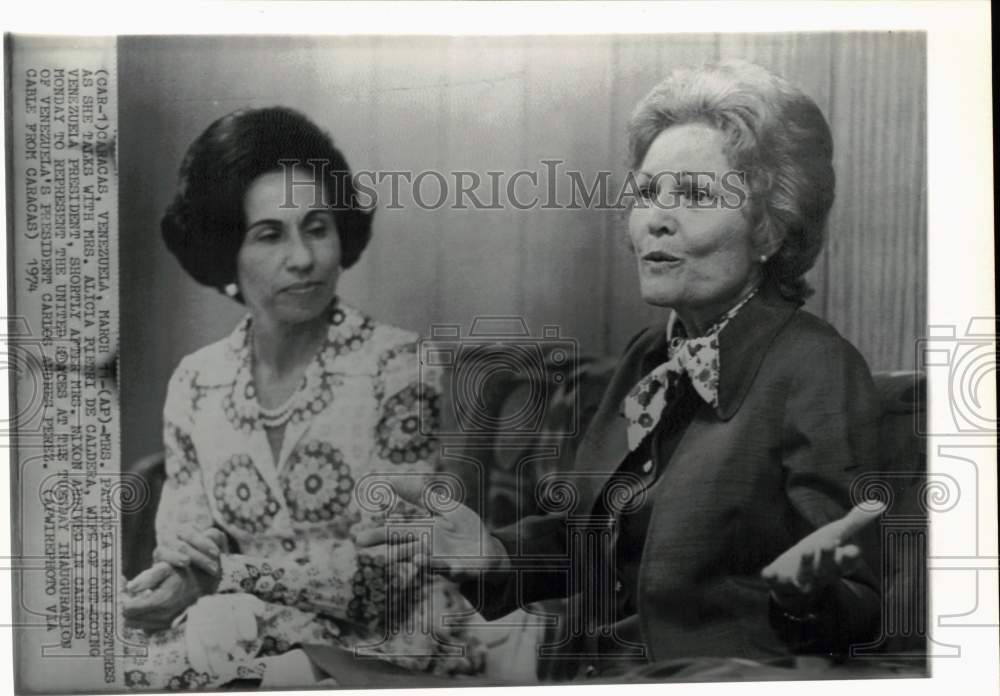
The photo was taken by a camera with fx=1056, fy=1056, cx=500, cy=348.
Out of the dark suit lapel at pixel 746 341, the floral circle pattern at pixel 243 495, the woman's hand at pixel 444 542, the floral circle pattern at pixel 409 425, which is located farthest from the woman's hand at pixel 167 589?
the dark suit lapel at pixel 746 341

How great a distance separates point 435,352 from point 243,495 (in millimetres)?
703

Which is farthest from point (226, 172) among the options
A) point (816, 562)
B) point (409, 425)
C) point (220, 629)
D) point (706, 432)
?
point (816, 562)

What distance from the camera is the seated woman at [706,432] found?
3.12 metres

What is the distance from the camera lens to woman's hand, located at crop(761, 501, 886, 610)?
3141mm

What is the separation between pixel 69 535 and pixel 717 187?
7.11 ft

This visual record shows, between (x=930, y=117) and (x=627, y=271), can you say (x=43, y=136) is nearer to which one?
(x=627, y=271)

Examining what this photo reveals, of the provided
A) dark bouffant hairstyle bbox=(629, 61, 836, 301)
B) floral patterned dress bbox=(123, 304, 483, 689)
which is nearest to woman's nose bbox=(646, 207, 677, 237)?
dark bouffant hairstyle bbox=(629, 61, 836, 301)

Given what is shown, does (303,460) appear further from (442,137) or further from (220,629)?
(442,137)

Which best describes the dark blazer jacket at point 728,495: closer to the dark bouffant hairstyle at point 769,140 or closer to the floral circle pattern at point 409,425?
the dark bouffant hairstyle at point 769,140

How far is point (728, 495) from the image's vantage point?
123 inches

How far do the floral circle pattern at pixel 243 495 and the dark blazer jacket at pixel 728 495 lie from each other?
2.17ft

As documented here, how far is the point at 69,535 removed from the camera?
311 cm

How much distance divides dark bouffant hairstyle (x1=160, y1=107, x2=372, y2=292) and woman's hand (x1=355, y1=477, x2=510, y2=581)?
85cm

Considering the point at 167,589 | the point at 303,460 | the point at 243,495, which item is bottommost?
the point at 167,589
